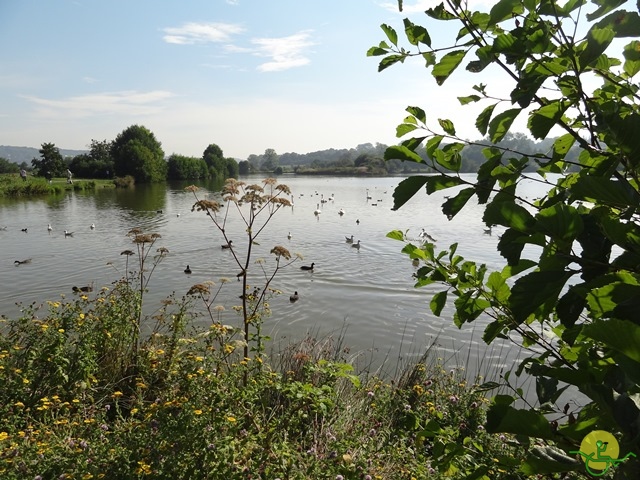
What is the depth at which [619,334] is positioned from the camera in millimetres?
534

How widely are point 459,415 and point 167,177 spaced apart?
88.2 m

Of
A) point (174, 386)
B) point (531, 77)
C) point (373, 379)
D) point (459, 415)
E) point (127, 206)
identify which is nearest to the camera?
point (531, 77)

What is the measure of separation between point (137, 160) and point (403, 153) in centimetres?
8216

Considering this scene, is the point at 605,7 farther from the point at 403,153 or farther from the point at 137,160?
the point at 137,160

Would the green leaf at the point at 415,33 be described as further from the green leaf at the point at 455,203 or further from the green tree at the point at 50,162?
the green tree at the point at 50,162

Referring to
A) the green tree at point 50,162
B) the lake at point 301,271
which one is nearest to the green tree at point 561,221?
the lake at point 301,271

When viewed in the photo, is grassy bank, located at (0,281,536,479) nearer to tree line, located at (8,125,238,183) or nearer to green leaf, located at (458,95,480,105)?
green leaf, located at (458,95,480,105)

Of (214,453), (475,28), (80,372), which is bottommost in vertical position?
(80,372)

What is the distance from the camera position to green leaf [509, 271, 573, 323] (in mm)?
785

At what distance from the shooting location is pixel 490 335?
1.21 m

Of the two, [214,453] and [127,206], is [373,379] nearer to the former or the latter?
[214,453]

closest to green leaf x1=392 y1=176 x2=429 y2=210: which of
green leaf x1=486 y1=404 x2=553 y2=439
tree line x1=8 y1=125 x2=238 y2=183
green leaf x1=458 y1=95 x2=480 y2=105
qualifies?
green leaf x1=458 y1=95 x2=480 y2=105

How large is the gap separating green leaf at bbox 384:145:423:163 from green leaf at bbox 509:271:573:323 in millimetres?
542

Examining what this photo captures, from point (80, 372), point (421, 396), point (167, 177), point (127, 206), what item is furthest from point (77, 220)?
point (167, 177)
